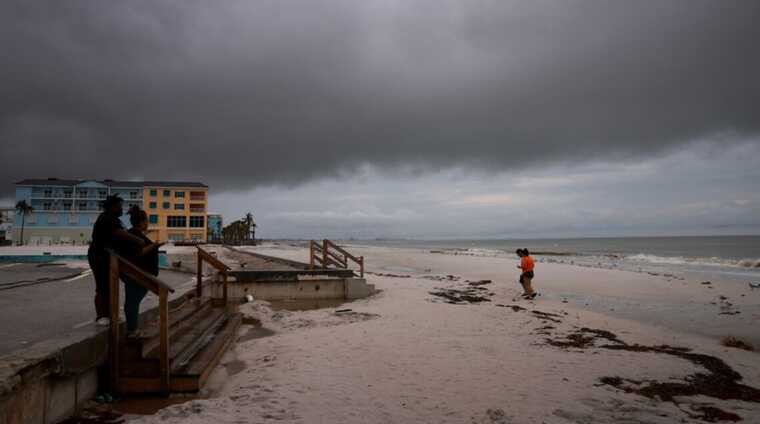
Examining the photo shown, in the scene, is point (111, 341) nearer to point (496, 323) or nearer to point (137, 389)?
point (137, 389)

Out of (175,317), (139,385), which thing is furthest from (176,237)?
(139,385)

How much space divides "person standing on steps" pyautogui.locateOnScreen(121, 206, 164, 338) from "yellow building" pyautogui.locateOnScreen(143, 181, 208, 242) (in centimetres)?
7029

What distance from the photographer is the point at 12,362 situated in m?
3.49

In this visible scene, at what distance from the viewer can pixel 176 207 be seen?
6962 centimetres

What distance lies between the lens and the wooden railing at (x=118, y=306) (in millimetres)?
4426

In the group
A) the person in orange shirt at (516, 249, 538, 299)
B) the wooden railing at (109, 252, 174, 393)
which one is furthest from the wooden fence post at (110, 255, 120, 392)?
the person in orange shirt at (516, 249, 538, 299)

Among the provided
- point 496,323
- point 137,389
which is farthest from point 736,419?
point 137,389

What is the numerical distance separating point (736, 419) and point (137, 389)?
639cm

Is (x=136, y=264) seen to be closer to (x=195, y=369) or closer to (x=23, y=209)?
(x=195, y=369)

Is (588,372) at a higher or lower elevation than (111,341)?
lower

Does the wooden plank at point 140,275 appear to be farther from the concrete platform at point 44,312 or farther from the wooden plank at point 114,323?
the concrete platform at point 44,312

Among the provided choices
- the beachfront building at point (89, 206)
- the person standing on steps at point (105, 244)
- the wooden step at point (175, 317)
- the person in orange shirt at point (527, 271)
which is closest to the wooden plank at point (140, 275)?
the person standing on steps at point (105, 244)

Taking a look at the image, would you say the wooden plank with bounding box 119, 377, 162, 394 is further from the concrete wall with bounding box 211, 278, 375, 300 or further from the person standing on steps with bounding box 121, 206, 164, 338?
the concrete wall with bounding box 211, 278, 375, 300

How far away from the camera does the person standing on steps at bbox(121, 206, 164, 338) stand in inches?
187
